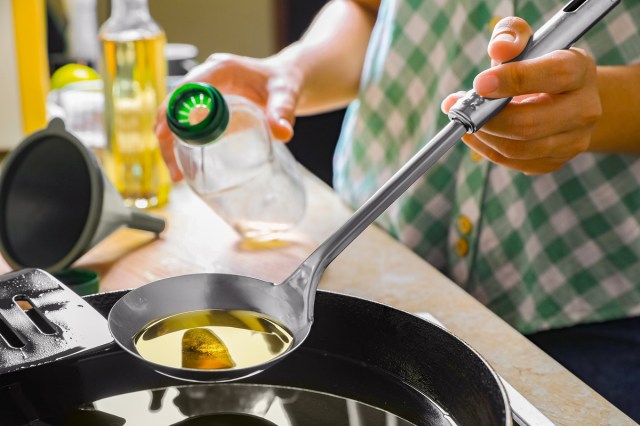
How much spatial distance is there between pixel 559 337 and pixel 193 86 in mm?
513

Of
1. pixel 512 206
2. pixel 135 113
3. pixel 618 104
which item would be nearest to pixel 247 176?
pixel 135 113

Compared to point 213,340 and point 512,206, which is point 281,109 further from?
point 213,340

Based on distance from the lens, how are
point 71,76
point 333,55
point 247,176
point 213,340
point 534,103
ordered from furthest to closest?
point 71,76, point 333,55, point 247,176, point 534,103, point 213,340

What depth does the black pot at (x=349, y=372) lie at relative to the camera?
584mm

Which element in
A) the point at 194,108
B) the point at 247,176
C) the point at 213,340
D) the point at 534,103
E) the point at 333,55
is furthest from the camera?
the point at 333,55

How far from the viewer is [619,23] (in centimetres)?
94

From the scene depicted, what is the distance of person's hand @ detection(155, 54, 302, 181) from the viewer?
3.32ft

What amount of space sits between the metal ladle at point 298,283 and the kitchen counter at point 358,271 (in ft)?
0.61

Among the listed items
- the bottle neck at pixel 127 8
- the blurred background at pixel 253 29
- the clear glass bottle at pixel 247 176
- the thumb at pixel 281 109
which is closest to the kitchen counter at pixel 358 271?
the clear glass bottle at pixel 247 176

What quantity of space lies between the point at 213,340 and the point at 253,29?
2.05m

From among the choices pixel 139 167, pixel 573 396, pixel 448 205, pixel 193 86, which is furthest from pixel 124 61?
pixel 573 396

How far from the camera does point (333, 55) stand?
3.98 ft

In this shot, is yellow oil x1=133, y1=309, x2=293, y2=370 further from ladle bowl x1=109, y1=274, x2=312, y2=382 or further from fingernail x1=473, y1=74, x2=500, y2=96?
fingernail x1=473, y1=74, x2=500, y2=96

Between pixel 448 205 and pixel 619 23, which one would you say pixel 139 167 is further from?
pixel 619 23
